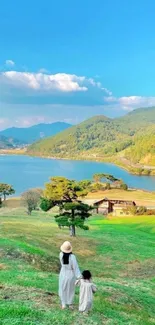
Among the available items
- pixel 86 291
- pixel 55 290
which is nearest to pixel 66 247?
pixel 86 291

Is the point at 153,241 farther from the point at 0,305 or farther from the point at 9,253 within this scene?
the point at 0,305

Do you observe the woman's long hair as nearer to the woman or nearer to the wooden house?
the woman

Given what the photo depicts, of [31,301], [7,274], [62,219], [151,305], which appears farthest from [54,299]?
[62,219]

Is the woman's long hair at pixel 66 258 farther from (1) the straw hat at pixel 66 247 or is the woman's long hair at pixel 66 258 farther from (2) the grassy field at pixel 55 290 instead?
(2) the grassy field at pixel 55 290

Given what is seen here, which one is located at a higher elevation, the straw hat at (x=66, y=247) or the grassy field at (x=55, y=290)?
the straw hat at (x=66, y=247)

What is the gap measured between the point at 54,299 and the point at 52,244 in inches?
844

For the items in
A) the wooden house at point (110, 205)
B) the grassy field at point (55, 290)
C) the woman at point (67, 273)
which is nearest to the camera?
the grassy field at point (55, 290)

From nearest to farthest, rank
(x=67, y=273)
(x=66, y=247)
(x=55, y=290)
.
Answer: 1. (x=66, y=247)
2. (x=67, y=273)
3. (x=55, y=290)

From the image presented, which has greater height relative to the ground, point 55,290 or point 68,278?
point 68,278

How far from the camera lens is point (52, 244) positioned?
3412 cm

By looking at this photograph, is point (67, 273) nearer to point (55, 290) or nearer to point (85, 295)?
A: point (85, 295)

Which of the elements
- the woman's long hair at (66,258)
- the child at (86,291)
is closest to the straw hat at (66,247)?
the woman's long hair at (66,258)

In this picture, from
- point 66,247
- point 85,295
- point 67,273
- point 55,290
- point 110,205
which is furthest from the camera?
point 110,205

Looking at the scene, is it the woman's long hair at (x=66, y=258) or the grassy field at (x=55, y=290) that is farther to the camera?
the woman's long hair at (x=66, y=258)
